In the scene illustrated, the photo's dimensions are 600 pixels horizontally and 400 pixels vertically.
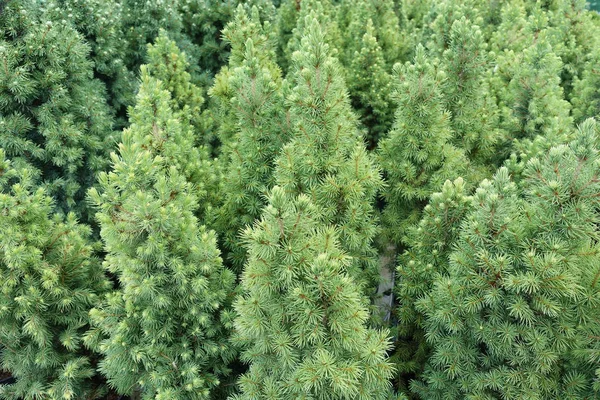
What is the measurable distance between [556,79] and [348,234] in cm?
394

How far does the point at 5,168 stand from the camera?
13.2 ft

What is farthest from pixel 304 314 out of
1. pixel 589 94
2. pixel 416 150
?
pixel 589 94

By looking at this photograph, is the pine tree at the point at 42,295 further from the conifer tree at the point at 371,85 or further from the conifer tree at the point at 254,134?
the conifer tree at the point at 371,85

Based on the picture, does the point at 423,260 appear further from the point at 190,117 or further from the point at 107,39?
the point at 107,39

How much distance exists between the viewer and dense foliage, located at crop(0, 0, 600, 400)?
10.3 feet

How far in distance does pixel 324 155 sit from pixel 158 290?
1817 millimetres

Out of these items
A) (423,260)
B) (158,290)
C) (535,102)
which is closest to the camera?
(158,290)

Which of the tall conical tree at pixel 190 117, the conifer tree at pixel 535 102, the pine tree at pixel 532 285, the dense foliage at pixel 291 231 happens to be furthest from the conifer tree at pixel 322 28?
the pine tree at pixel 532 285

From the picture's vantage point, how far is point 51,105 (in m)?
5.05

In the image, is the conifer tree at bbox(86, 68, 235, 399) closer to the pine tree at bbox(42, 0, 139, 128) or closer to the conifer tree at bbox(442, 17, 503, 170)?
the pine tree at bbox(42, 0, 139, 128)

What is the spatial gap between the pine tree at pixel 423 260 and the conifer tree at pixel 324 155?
2.14 ft

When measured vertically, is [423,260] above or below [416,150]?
below

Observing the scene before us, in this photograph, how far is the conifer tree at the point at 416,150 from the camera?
432 centimetres

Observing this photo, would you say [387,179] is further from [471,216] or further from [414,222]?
[471,216]
